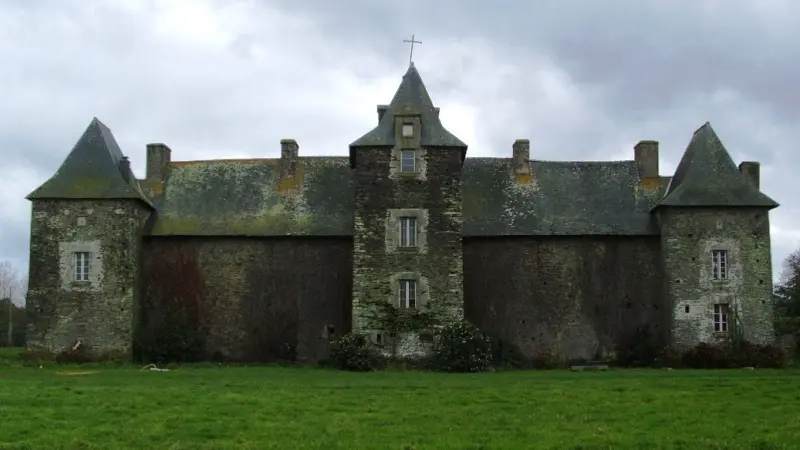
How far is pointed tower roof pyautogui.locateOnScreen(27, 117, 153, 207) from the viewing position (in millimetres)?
34406

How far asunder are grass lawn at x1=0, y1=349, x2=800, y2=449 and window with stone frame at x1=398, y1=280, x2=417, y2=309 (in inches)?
331

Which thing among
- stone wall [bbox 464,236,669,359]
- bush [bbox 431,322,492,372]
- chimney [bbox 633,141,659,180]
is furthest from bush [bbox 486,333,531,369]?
chimney [bbox 633,141,659,180]

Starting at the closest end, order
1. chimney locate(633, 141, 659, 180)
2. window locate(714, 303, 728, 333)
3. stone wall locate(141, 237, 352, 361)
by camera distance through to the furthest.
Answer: window locate(714, 303, 728, 333)
stone wall locate(141, 237, 352, 361)
chimney locate(633, 141, 659, 180)

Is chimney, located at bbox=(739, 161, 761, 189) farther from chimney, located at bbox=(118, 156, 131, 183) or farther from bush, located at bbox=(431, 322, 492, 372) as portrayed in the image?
chimney, located at bbox=(118, 156, 131, 183)

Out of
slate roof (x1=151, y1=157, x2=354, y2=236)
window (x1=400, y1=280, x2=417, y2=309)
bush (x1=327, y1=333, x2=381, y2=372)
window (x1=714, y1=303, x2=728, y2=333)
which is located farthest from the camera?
slate roof (x1=151, y1=157, x2=354, y2=236)

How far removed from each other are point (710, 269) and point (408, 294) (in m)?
11.5

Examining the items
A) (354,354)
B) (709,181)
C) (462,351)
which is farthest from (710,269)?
(354,354)

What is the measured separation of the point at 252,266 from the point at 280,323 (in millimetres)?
2543

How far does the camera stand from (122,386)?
21.4 m

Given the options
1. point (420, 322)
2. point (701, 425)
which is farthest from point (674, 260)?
point (701, 425)

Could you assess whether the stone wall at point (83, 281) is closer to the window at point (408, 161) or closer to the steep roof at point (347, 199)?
the steep roof at point (347, 199)

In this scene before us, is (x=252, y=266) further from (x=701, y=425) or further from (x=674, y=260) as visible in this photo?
(x=701, y=425)

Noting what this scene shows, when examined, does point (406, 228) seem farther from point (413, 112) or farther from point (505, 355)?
point (505, 355)

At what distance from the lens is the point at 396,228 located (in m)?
32.9
